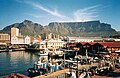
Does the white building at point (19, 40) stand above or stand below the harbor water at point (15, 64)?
above

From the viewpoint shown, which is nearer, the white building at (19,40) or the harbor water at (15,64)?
the harbor water at (15,64)

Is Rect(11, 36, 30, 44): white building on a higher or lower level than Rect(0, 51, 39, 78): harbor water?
higher

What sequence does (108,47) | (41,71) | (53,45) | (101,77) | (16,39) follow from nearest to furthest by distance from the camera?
1. (101,77)
2. (41,71)
3. (108,47)
4. (53,45)
5. (16,39)

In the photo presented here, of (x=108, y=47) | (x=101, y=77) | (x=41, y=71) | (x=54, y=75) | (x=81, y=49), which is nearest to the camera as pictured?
(x=101, y=77)

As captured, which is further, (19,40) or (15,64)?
(19,40)

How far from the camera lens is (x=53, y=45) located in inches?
4033

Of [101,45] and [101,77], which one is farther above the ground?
[101,45]

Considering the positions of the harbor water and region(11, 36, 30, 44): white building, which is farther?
region(11, 36, 30, 44): white building

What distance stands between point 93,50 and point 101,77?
3407 cm

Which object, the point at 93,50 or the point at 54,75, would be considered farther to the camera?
the point at 93,50

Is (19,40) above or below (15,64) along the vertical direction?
above

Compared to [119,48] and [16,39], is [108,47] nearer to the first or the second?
[119,48]

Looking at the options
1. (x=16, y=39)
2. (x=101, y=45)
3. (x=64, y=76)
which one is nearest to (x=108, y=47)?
(x=101, y=45)

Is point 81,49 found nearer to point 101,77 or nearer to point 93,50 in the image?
point 93,50
